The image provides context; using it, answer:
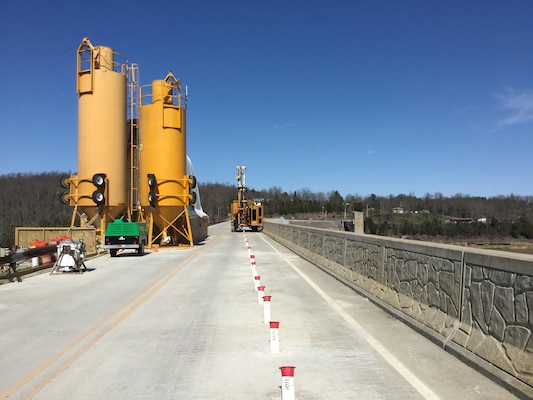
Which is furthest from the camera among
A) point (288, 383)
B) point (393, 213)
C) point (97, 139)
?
point (393, 213)

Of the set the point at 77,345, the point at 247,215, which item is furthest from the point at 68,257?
the point at 247,215

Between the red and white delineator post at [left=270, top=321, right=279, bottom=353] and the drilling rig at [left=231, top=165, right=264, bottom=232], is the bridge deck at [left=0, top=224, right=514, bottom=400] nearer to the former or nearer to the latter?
the red and white delineator post at [left=270, top=321, right=279, bottom=353]

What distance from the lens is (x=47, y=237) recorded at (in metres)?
27.2

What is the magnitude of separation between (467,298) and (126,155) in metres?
28.9

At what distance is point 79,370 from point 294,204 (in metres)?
179

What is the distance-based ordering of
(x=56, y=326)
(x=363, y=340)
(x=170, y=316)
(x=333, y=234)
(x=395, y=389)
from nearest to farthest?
1. (x=395, y=389)
2. (x=363, y=340)
3. (x=56, y=326)
4. (x=170, y=316)
5. (x=333, y=234)

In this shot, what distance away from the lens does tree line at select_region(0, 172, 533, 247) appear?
86.9m

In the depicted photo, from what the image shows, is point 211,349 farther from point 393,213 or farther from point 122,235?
point 393,213

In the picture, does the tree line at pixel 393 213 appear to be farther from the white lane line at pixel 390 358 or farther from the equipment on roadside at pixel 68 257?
the white lane line at pixel 390 358

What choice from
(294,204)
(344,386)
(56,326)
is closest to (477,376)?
(344,386)

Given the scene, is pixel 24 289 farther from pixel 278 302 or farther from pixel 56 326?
pixel 278 302

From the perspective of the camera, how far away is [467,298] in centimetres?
649

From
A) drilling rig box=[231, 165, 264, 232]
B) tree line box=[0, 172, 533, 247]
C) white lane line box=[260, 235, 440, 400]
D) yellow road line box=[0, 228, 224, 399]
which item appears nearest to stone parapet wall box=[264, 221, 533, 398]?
white lane line box=[260, 235, 440, 400]

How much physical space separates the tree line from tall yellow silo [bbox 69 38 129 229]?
47.0 metres
